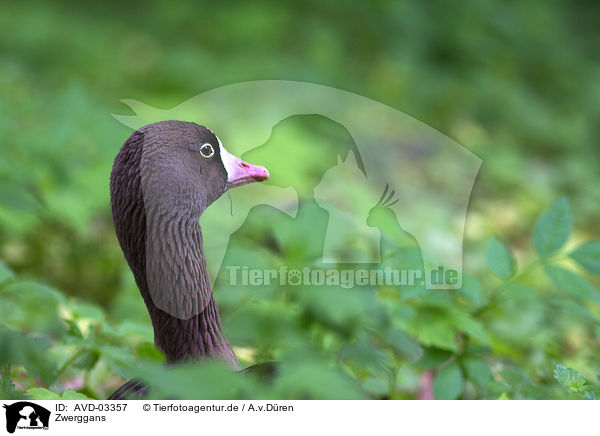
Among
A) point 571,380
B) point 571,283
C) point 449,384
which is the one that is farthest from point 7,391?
point 571,283

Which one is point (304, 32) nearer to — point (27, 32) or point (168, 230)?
point (27, 32)

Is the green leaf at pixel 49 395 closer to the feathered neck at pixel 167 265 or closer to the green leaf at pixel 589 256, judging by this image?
the feathered neck at pixel 167 265

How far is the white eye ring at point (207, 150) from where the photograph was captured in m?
1.05

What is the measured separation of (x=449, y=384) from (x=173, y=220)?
2.18 ft

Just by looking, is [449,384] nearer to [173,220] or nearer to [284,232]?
[284,232]

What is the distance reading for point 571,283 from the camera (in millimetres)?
1332

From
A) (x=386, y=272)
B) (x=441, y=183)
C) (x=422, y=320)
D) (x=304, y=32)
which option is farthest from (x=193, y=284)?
(x=304, y=32)

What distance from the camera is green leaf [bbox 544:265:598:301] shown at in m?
1.32

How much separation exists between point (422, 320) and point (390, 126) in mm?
2100

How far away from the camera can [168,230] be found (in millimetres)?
1026
